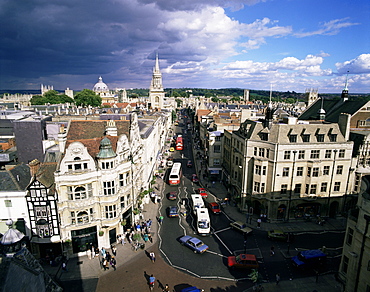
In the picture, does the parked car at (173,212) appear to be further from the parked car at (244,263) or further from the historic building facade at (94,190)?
the parked car at (244,263)

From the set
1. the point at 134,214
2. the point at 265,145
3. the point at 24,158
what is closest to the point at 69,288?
the point at 134,214

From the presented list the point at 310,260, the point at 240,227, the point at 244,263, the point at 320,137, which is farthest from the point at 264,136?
the point at 244,263

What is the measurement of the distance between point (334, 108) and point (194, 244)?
53883 mm

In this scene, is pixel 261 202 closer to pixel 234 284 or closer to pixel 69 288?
pixel 234 284

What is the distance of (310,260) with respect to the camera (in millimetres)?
33375

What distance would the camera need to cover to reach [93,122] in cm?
4600

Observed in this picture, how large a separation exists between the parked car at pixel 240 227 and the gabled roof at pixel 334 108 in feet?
123

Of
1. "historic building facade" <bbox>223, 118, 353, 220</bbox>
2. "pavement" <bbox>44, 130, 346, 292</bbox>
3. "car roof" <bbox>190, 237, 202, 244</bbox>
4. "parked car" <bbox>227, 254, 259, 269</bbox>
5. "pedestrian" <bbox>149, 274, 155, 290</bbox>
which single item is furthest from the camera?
"historic building facade" <bbox>223, 118, 353, 220</bbox>

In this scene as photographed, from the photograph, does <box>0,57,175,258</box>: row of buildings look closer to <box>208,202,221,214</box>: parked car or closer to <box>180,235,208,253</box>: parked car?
<box>180,235,208,253</box>: parked car

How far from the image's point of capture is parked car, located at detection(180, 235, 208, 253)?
120 ft

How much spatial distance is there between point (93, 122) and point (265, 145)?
31.6 meters

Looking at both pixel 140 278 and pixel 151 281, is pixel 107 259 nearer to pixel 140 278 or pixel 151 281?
pixel 140 278

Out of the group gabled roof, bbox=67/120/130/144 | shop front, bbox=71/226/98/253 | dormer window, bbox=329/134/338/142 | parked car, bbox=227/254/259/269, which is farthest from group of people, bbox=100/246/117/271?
dormer window, bbox=329/134/338/142

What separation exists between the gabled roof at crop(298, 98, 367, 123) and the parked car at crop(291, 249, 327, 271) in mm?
38882
